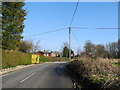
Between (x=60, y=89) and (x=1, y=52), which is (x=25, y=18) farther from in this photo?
(x=60, y=89)

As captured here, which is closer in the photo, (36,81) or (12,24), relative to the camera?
(36,81)

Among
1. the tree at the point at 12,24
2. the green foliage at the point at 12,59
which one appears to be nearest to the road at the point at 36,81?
the green foliage at the point at 12,59

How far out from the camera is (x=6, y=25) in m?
42.2

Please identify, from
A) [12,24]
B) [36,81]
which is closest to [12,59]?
[12,24]

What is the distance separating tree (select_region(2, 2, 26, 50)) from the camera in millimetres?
41406

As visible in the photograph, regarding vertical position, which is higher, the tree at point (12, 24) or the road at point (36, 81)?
the tree at point (12, 24)

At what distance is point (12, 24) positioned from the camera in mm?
42344

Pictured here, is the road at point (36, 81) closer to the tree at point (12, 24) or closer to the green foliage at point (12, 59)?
the green foliage at point (12, 59)

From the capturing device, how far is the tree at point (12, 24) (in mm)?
41406

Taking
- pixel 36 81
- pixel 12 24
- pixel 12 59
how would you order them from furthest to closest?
pixel 12 24
pixel 12 59
pixel 36 81

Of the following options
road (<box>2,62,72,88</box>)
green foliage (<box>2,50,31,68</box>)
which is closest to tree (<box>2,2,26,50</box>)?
green foliage (<box>2,50,31,68</box>)

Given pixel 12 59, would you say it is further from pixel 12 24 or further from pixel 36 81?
pixel 36 81

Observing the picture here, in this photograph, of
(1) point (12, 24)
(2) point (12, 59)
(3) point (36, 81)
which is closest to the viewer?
(3) point (36, 81)

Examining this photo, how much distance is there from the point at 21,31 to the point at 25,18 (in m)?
3.46
